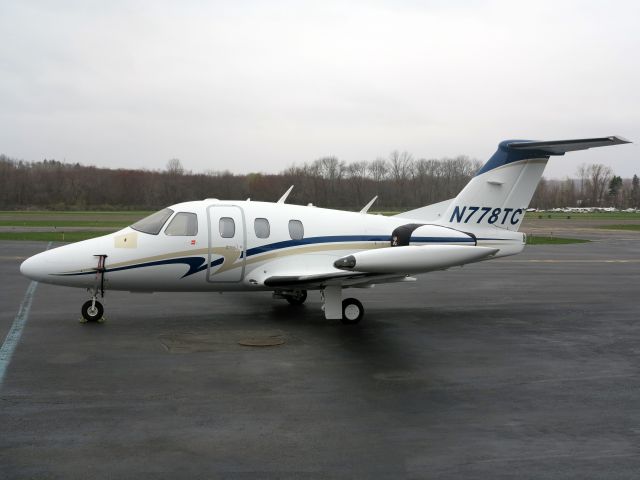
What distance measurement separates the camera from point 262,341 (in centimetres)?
1107

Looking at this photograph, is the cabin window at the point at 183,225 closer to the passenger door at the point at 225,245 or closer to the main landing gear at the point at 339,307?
the passenger door at the point at 225,245

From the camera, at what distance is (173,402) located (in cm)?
755

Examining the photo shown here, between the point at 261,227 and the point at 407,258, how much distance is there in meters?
3.48

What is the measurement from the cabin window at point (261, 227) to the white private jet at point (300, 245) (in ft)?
0.07

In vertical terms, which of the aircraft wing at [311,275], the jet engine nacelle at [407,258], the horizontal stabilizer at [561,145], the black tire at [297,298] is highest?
the horizontal stabilizer at [561,145]

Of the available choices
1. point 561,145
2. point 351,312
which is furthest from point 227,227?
point 561,145

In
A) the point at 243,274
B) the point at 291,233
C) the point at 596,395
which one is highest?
the point at 291,233

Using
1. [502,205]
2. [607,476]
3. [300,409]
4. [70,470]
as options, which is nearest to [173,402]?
[300,409]

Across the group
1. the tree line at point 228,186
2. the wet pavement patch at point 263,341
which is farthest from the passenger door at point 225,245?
the tree line at point 228,186

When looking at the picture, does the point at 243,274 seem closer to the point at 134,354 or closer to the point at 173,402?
the point at 134,354

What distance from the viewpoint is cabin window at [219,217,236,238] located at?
42.5 ft

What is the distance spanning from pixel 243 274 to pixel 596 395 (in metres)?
7.22

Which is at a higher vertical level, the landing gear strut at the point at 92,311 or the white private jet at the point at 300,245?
the white private jet at the point at 300,245

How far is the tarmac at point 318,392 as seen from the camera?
584 cm
